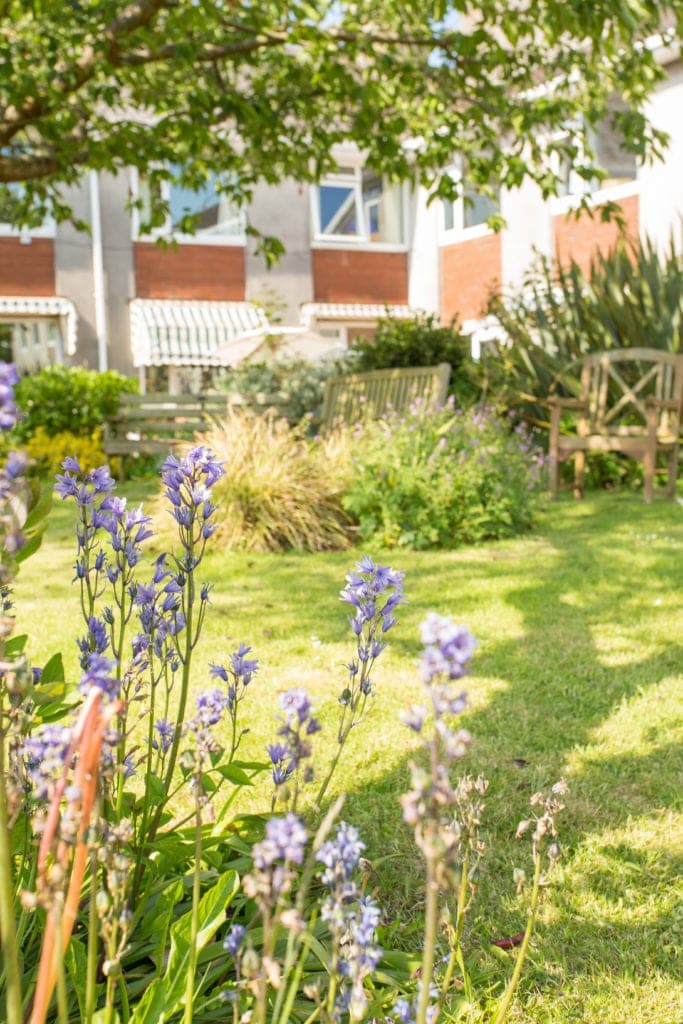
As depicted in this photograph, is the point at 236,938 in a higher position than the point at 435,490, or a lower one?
higher

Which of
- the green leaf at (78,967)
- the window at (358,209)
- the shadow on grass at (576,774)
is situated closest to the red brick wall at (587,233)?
the window at (358,209)

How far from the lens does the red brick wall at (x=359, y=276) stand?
22.1 metres

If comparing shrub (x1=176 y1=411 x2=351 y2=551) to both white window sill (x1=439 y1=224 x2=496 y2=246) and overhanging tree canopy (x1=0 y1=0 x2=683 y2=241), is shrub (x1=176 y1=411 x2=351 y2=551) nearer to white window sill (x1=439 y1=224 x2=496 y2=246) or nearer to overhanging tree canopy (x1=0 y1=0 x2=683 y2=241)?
→ overhanging tree canopy (x1=0 y1=0 x2=683 y2=241)

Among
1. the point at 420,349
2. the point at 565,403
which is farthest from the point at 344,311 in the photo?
the point at 565,403

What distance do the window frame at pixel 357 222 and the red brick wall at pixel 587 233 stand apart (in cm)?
584

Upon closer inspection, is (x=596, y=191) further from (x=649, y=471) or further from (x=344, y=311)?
(x=649, y=471)

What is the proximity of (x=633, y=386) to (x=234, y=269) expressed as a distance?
12.9 metres

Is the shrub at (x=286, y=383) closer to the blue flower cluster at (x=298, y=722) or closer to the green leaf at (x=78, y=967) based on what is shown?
the green leaf at (x=78, y=967)

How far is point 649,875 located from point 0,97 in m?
8.41

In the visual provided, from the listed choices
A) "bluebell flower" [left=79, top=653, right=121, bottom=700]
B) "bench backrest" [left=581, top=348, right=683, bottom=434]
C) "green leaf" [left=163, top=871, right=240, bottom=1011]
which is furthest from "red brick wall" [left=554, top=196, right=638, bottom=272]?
"bluebell flower" [left=79, top=653, right=121, bottom=700]

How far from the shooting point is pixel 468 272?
798 inches

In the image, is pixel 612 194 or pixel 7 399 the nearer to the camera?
pixel 7 399

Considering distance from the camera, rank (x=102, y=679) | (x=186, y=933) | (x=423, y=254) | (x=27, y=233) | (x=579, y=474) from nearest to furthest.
Result: 1. (x=102, y=679)
2. (x=186, y=933)
3. (x=579, y=474)
4. (x=27, y=233)
5. (x=423, y=254)

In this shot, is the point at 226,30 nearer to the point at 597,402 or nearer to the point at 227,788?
the point at 597,402
